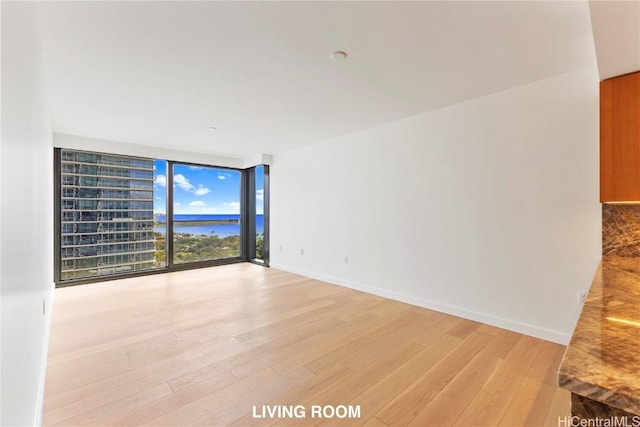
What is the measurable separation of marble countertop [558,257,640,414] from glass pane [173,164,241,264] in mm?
5879

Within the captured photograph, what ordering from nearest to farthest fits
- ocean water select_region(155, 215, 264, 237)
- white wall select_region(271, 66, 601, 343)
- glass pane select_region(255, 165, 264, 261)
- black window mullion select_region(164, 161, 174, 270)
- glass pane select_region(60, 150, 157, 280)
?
white wall select_region(271, 66, 601, 343) < glass pane select_region(60, 150, 157, 280) < black window mullion select_region(164, 161, 174, 270) < ocean water select_region(155, 215, 264, 237) < glass pane select_region(255, 165, 264, 261)

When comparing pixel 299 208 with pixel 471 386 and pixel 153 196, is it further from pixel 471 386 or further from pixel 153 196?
pixel 471 386

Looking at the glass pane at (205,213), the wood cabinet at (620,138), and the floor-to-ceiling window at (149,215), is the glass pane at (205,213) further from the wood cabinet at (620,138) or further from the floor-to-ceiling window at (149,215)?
the wood cabinet at (620,138)

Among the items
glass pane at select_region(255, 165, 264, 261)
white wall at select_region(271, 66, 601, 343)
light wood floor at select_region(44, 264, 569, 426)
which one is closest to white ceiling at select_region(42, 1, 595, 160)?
white wall at select_region(271, 66, 601, 343)

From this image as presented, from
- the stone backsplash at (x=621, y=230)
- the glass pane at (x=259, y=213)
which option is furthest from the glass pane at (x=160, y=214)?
the stone backsplash at (x=621, y=230)

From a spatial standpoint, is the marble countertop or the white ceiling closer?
the marble countertop

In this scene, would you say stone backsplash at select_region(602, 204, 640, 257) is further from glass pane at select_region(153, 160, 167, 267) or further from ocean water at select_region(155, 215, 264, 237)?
glass pane at select_region(153, 160, 167, 267)

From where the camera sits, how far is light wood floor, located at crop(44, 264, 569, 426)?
1.68m

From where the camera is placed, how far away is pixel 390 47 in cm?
214

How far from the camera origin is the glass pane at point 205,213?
5605 mm

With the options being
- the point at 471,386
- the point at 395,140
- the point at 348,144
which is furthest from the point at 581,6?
the point at 348,144

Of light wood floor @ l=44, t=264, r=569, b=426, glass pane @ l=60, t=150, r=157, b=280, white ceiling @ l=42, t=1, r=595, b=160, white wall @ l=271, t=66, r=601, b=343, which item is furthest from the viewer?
glass pane @ l=60, t=150, r=157, b=280

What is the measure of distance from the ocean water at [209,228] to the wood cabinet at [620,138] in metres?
5.36

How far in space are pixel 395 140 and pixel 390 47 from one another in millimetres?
1756
